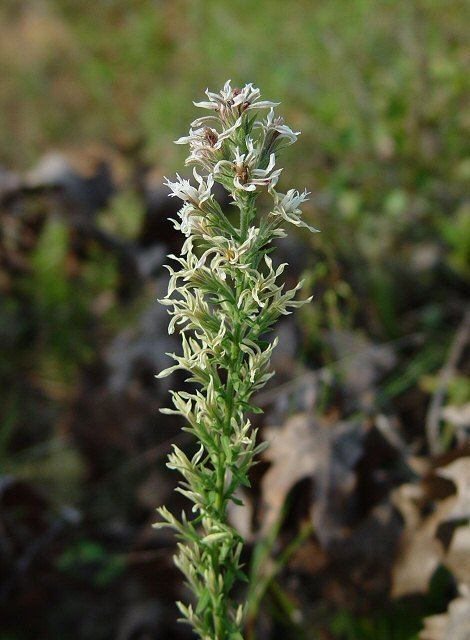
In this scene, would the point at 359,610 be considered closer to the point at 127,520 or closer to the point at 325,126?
the point at 127,520

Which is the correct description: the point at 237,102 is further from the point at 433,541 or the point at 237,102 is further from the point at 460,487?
the point at 433,541

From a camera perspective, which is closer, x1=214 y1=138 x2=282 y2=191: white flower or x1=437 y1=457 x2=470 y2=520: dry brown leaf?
x1=214 y1=138 x2=282 y2=191: white flower


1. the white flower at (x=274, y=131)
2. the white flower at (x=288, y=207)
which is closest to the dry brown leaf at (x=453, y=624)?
the white flower at (x=288, y=207)

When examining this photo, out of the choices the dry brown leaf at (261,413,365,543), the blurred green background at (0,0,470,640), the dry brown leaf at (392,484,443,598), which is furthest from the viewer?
the blurred green background at (0,0,470,640)

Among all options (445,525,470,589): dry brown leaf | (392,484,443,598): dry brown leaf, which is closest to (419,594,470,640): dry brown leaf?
(445,525,470,589): dry brown leaf

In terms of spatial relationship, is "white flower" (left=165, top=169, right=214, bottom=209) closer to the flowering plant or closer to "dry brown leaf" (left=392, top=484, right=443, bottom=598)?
the flowering plant
